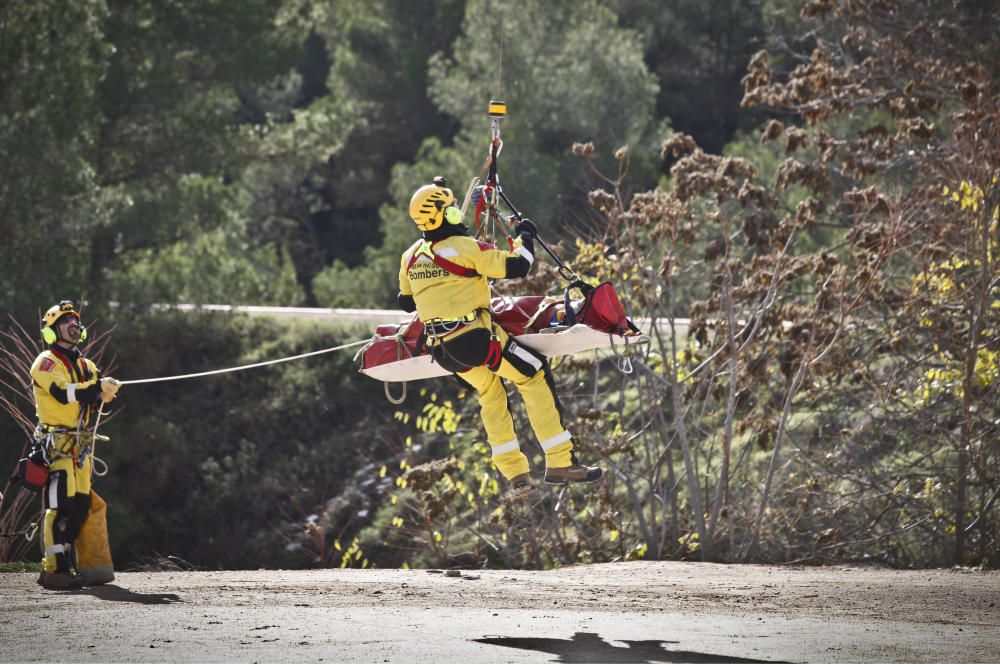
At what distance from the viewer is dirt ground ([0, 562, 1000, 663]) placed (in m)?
8.38

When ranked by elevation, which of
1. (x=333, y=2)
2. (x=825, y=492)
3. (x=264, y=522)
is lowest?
(x=264, y=522)

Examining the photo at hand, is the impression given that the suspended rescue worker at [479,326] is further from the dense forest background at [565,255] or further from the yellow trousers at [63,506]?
the yellow trousers at [63,506]

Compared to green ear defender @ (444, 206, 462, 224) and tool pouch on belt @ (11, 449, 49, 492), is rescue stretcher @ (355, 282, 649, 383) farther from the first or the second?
tool pouch on belt @ (11, 449, 49, 492)

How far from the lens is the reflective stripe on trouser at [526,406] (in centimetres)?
1075

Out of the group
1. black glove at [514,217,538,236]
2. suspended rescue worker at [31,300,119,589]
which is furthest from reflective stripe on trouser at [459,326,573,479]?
suspended rescue worker at [31,300,119,589]

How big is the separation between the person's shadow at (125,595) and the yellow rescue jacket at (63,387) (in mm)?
1323

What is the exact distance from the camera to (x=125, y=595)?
1106 cm

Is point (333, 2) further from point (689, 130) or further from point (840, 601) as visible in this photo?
point (840, 601)

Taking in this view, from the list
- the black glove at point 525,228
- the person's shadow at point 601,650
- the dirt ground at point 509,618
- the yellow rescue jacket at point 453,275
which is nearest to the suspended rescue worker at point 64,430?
the dirt ground at point 509,618

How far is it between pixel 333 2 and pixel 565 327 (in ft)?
115

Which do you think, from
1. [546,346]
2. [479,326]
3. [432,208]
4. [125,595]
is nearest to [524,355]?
[546,346]

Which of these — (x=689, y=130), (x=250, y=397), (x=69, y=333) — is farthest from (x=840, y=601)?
(x=689, y=130)

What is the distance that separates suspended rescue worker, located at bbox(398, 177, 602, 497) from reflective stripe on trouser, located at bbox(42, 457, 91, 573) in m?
3.10

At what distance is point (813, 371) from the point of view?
15406 millimetres
